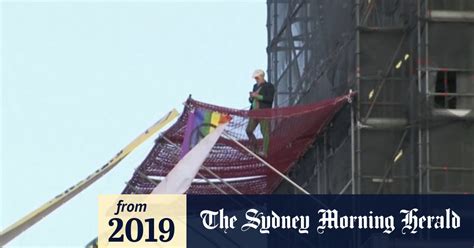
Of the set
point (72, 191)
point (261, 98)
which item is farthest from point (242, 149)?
point (72, 191)

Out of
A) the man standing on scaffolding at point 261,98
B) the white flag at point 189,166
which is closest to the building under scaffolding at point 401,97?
the man standing on scaffolding at point 261,98

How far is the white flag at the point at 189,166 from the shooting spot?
39.0 metres

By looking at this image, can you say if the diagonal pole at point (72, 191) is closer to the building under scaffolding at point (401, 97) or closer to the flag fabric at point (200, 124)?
the flag fabric at point (200, 124)

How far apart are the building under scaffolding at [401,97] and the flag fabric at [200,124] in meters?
1.84

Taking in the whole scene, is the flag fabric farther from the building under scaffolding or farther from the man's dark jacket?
the building under scaffolding

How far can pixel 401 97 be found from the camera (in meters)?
38.1

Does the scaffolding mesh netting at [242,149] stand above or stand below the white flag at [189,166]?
above

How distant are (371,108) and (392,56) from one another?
0.89 metres

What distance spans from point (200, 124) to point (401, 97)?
3.32 m

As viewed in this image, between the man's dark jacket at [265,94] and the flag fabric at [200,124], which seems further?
the man's dark jacket at [265,94]

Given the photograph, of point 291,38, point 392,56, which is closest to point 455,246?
point 392,56

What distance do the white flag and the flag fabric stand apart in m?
0.09

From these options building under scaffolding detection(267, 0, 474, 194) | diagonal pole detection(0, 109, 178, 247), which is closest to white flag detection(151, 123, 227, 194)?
diagonal pole detection(0, 109, 178, 247)

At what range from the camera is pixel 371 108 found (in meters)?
38.1
